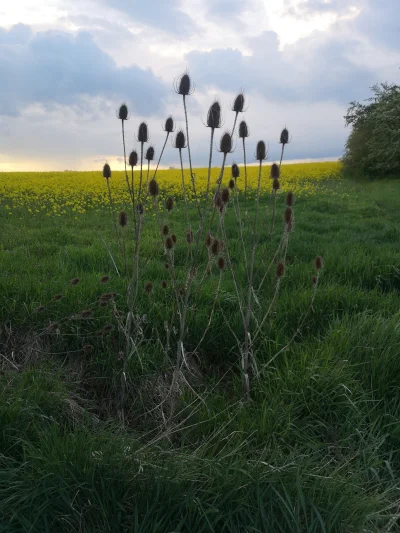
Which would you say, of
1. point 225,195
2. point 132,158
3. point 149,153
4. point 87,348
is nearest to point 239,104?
point 225,195

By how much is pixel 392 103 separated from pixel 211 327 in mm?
23866

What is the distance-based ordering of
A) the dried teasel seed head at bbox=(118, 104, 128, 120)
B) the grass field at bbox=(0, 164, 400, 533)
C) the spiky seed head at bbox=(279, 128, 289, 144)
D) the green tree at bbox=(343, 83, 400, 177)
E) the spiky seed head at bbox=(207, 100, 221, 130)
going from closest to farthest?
the grass field at bbox=(0, 164, 400, 533), the spiky seed head at bbox=(207, 100, 221, 130), the dried teasel seed head at bbox=(118, 104, 128, 120), the spiky seed head at bbox=(279, 128, 289, 144), the green tree at bbox=(343, 83, 400, 177)

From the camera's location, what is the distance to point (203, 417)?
2.68 metres

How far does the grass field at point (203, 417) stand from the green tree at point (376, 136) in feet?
64.9

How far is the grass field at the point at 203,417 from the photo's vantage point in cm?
194

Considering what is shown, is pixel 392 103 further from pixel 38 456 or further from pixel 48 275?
pixel 38 456

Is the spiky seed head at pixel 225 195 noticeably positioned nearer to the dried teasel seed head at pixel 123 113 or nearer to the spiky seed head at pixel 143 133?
the spiky seed head at pixel 143 133

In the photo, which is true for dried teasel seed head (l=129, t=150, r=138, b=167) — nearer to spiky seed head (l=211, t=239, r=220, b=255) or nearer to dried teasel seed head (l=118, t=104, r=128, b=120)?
dried teasel seed head (l=118, t=104, r=128, b=120)

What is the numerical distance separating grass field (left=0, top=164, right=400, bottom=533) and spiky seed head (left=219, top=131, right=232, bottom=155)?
1278 millimetres

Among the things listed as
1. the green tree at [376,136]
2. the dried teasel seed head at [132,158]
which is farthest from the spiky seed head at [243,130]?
the green tree at [376,136]

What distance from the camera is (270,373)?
3.04 meters

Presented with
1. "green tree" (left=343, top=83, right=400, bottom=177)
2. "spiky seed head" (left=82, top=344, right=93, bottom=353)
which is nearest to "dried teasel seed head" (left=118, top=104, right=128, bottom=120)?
"spiky seed head" (left=82, top=344, right=93, bottom=353)

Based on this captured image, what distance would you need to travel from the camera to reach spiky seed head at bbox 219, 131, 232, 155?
99.5 inches

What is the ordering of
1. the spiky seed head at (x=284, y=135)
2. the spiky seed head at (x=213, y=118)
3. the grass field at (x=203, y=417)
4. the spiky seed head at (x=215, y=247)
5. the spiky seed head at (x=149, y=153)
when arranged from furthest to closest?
1. the spiky seed head at (x=284, y=135)
2. the spiky seed head at (x=149, y=153)
3. the spiky seed head at (x=215, y=247)
4. the spiky seed head at (x=213, y=118)
5. the grass field at (x=203, y=417)
